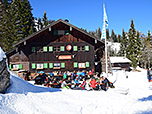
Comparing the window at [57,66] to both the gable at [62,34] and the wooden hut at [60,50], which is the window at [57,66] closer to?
the wooden hut at [60,50]

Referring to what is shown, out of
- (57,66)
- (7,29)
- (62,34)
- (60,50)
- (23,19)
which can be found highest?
(23,19)

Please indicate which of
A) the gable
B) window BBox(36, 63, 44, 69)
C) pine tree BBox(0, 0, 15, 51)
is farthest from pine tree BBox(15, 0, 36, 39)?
window BBox(36, 63, 44, 69)

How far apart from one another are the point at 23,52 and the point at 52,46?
424 cm

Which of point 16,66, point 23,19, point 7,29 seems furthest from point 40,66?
point 23,19

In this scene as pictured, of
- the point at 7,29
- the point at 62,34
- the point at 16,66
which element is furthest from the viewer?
the point at 7,29

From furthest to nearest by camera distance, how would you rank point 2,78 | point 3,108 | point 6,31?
1. point 6,31
2. point 2,78
3. point 3,108

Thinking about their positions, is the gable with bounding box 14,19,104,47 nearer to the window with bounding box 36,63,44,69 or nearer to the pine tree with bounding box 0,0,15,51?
the window with bounding box 36,63,44,69

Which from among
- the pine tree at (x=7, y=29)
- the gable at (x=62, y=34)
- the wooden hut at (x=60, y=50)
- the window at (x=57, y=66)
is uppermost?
the pine tree at (x=7, y=29)

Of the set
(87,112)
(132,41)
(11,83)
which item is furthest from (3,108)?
(132,41)

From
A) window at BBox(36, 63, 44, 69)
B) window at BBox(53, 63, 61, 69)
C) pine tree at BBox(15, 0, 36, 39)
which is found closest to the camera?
window at BBox(53, 63, 61, 69)

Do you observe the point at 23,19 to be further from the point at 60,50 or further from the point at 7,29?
the point at 60,50

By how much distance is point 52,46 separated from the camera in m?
20.1

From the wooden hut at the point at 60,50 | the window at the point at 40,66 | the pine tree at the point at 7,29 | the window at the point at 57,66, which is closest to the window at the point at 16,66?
the wooden hut at the point at 60,50

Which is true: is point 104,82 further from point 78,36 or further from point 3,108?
point 78,36
